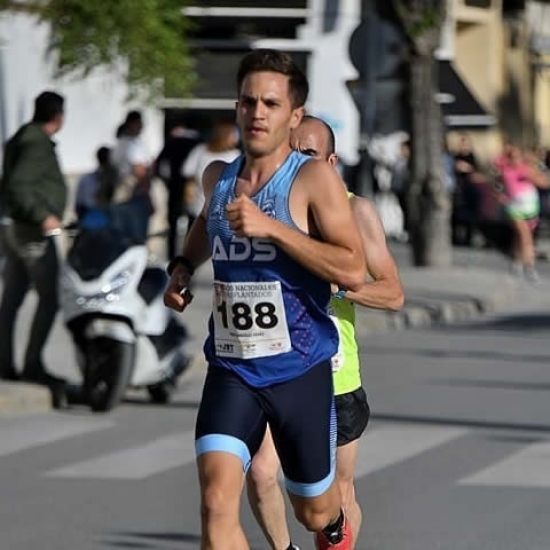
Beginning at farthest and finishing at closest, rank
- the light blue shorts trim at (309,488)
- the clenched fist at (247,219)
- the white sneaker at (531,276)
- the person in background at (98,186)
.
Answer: the white sneaker at (531,276) < the person in background at (98,186) < the light blue shorts trim at (309,488) < the clenched fist at (247,219)

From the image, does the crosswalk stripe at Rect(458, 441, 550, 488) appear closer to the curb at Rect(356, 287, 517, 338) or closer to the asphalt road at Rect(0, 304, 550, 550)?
the asphalt road at Rect(0, 304, 550, 550)

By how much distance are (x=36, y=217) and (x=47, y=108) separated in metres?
0.75

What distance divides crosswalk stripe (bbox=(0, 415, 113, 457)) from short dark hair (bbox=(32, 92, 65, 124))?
192 cm

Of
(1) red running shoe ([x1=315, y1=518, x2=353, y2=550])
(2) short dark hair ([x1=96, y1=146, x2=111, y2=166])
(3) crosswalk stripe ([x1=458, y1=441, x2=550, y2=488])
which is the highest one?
(1) red running shoe ([x1=315, y1=518, x2=353, y2=550])

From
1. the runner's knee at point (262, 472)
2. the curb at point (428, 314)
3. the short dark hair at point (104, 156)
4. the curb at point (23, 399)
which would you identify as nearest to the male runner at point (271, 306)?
the runner's knee at point (262, 472)

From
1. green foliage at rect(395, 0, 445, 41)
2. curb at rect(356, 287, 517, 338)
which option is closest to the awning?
green foliage at rect(395, 0, 445, 41)

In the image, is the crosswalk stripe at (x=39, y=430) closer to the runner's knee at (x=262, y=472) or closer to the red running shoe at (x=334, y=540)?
the runner's knee at (x=262, y=472)

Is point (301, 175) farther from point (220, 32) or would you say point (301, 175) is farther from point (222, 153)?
point (220, 32)

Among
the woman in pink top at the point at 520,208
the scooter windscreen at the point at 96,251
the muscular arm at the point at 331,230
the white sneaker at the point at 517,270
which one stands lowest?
the white sneaker at the point at 517,270

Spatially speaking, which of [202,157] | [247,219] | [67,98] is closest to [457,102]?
[67,98]

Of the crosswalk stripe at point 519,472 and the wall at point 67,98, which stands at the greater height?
the crosswalk stripe at point 519,472

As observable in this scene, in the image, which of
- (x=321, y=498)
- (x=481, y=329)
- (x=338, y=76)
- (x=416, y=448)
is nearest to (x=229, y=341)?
(x=321, y=498)

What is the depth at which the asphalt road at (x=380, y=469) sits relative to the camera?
28.5ft

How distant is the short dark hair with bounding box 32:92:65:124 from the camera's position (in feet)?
43.1
